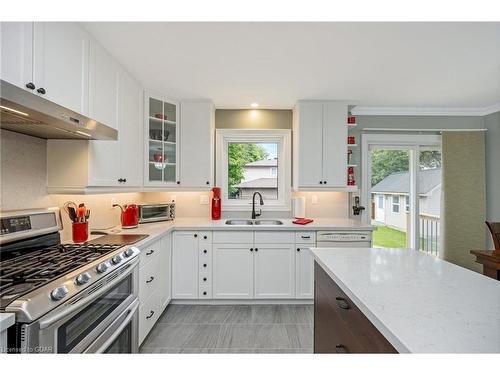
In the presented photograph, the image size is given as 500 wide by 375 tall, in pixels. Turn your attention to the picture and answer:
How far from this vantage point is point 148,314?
7.04 feet

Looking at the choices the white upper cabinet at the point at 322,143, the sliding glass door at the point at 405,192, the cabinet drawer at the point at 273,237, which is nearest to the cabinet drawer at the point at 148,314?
the cabinet drawer at the point at 273,237

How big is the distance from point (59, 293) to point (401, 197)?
12.9ft

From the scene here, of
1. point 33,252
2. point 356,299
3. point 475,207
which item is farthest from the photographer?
point 475,207

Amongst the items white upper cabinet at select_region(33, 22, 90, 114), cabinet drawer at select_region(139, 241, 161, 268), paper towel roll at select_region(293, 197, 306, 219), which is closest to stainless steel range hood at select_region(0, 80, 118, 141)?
white upper cabinet at select_region(33, 22, 90, 114)

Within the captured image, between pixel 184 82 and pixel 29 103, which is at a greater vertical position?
pixel 184 82

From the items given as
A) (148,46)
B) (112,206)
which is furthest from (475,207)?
(112,206)

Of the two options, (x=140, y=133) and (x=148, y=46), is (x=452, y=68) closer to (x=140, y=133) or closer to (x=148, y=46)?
(x=148, y=46)

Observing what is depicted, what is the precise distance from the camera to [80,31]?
1663 millimetres

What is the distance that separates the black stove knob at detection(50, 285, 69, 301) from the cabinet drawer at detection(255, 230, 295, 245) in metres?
1.95

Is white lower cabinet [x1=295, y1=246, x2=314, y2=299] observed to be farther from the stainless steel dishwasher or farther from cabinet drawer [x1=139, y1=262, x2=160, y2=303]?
cabinet drawer [x1=139, y1=262, x2=160, y2=303]

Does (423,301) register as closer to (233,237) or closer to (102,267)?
(102,267)

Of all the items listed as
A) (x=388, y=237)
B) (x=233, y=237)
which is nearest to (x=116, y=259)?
(x=233, y=237)

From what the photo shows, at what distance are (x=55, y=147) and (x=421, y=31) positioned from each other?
275cm

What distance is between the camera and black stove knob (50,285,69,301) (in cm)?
104
